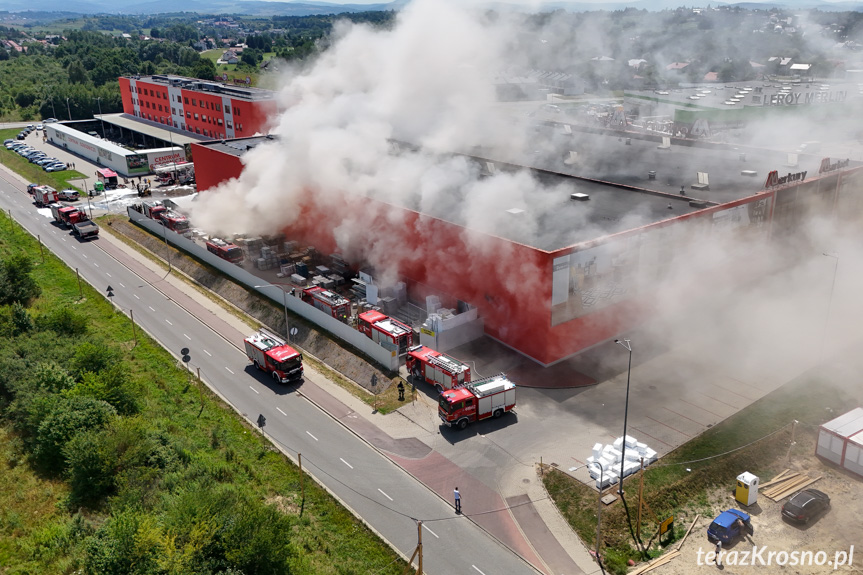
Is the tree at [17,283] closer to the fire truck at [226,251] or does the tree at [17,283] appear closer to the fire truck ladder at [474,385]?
the fire truck at [226,251]

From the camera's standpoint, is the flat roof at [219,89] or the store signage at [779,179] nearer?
the store signage at [779,179]

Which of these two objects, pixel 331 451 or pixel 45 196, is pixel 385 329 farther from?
Answer: pixel 45 196

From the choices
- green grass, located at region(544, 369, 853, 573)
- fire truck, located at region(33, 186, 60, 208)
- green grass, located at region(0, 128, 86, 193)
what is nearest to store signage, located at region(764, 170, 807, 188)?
green grass, located at region(544, 369, 853, 573)

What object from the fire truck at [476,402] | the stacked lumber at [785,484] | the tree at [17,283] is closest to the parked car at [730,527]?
the stacked lumber at [785,484]

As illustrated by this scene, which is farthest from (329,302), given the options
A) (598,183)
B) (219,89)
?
(219,89)

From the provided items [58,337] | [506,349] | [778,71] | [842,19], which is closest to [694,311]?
[506,349]

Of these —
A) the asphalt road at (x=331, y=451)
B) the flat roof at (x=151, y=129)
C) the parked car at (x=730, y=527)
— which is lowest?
the asphalt road at (x=331, y=451)

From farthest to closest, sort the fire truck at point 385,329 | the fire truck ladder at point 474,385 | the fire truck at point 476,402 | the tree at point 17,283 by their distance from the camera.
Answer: the tree at point 17,283 < the fire truck at point 385,329 < the fire truck ladder at point 474,385 < the fire truck at point 476,402
